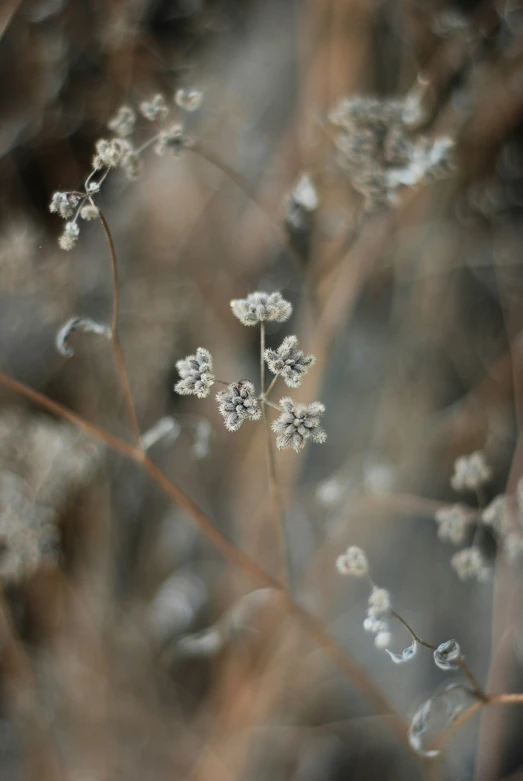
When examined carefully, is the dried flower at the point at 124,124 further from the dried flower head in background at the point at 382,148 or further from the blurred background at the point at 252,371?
the blurred background at the point at 252,371

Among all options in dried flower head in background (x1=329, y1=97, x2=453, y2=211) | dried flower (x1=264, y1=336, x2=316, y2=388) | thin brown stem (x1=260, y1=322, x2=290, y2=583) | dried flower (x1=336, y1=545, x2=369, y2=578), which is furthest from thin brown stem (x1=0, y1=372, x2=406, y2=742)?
dried flower head in background (x1=329, y1=97, x2=453, y2=211)

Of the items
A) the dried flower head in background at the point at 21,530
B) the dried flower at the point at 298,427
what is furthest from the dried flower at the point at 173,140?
the dried flower head in background at the point at 21,530

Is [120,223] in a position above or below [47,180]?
below

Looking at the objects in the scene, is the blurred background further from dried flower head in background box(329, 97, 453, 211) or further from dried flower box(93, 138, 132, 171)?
dried flower box(93, 138, 132, 171)

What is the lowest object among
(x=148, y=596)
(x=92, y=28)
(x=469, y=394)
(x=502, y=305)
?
(x=148, y=596)

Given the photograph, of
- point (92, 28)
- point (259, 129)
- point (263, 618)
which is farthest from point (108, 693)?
point (92, 28)

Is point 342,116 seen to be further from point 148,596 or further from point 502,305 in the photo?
point 148,596
